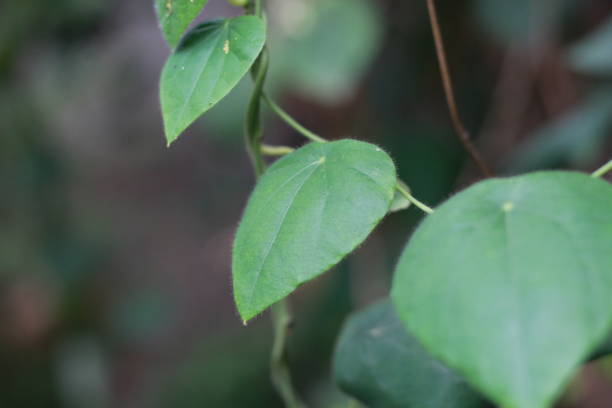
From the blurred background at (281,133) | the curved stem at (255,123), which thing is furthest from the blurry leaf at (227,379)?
the curved stem at (255,123)

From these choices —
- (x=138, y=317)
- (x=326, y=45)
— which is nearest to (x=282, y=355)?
(x=326, y=45)

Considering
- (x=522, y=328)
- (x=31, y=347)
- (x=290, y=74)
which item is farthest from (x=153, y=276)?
(x=522, y=328)

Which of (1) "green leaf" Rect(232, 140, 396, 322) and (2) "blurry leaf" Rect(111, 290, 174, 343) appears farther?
(2) "blurry leaf" Rect(111, 290, 174, 343)

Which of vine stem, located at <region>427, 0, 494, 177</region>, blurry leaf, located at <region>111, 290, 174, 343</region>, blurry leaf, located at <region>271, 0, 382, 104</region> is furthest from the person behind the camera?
blurry leaf, located at <region>111, 290, 174, 343</region>

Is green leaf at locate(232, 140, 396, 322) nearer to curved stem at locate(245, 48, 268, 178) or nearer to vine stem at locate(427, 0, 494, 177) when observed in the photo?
curved stem at locate(245, 48, 268, 178)

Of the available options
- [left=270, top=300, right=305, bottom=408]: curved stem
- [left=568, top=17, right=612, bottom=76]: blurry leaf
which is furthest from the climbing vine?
[left=568, top=17, right=612, bottom=76]: blurry leaf

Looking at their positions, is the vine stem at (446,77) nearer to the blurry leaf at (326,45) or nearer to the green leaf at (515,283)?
the green leaf at (515,283)

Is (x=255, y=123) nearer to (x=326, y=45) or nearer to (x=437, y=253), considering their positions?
(x=437, y=253)
